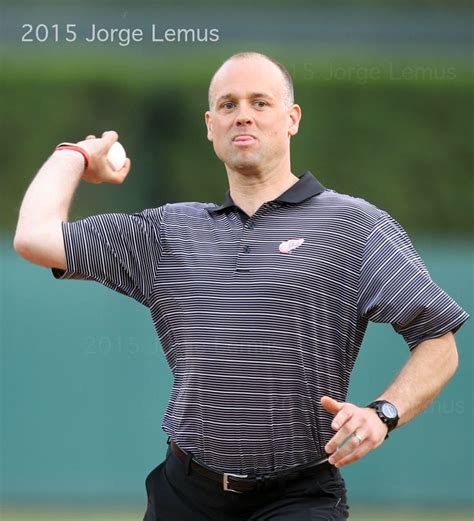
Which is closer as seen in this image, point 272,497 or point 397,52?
point 272,497

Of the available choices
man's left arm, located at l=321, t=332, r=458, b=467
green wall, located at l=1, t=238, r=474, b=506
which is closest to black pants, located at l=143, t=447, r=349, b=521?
man's left arm, located at l=321, t=332, r=458, b=467

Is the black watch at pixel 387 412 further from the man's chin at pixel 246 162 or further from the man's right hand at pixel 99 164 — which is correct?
the man's right hand at pixel 99 164

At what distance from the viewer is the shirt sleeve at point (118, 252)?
3766mm

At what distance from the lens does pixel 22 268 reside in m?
9.04

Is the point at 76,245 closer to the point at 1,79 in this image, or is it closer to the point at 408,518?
the point at 408,518

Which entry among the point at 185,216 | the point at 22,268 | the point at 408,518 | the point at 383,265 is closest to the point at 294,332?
the point at 383,265

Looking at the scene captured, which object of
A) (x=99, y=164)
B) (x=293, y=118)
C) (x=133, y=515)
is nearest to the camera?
(x=99, y=164)

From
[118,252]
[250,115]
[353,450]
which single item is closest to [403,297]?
[353,450]

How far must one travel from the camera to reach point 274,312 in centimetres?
359

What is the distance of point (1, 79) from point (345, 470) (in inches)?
198

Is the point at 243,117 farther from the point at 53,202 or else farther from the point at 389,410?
the point at 389,410

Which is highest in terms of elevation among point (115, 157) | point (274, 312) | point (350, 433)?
point (115, 157)

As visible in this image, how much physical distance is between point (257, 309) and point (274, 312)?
2.1 inches

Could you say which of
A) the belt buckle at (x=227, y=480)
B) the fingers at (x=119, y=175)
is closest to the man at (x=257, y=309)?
the belt buckle at (x=227, y=480)
